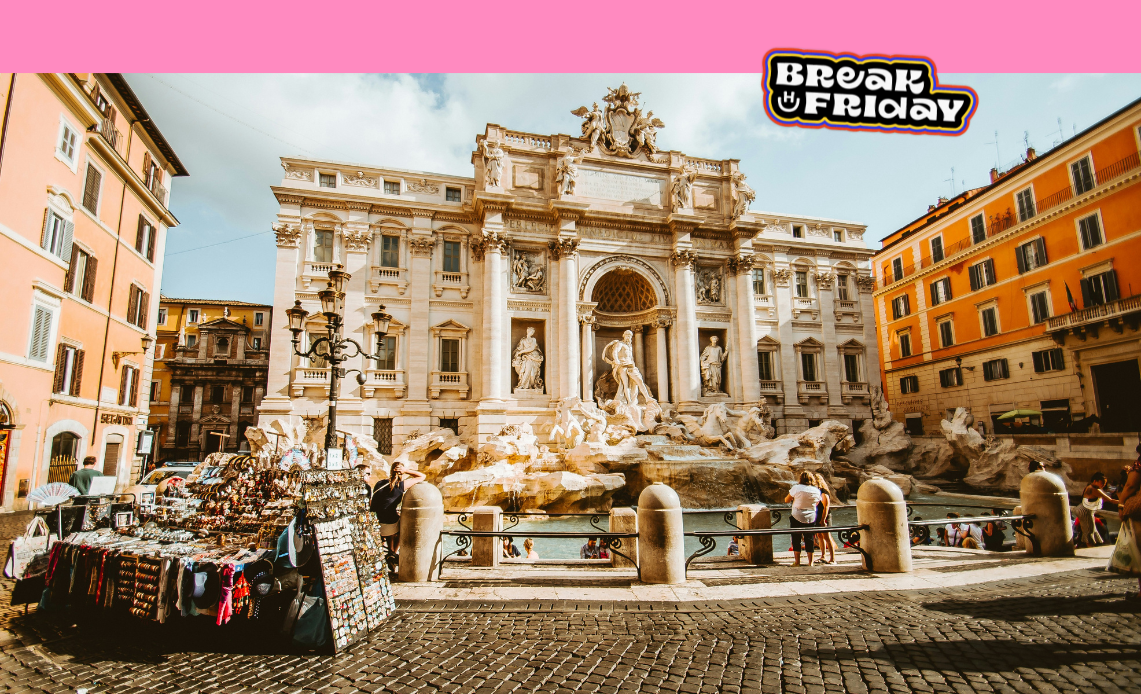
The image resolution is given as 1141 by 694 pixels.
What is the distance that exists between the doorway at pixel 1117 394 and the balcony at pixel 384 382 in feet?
93.5

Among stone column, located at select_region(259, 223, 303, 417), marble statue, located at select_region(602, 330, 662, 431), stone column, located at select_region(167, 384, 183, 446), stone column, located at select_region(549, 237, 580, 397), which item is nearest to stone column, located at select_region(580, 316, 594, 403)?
stone column, located at select_region(549, 237, 580, 397)

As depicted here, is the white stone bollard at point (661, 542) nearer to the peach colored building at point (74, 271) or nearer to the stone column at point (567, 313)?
the stone column at point (567, 313)

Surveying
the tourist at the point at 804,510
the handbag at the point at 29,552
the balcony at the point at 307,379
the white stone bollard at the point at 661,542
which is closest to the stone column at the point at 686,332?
the balcony at the point at 307,379

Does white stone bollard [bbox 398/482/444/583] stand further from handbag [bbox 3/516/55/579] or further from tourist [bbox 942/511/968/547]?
tourist [bbox 942/511/968/547]

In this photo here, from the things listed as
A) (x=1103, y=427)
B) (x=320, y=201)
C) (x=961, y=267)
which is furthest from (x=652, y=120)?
(x=1103, y=427)

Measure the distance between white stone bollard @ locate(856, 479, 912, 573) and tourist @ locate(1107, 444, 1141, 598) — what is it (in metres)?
1.96

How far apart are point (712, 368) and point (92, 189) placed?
24.9 metres

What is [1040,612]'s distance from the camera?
522cm

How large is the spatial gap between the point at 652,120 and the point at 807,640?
1010 inches

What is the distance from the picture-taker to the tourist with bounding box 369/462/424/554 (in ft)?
22.6

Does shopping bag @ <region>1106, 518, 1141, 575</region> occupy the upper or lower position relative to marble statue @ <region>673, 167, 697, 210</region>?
lower

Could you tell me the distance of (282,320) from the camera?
68.8ft

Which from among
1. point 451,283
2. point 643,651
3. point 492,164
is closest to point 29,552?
point 643,651

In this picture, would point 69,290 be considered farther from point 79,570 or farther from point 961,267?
point 961,267
